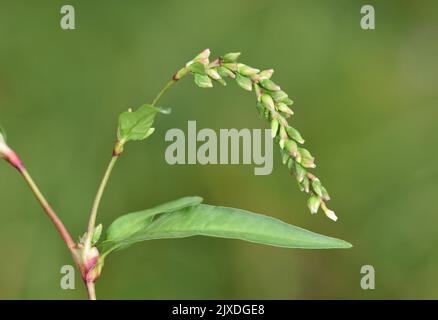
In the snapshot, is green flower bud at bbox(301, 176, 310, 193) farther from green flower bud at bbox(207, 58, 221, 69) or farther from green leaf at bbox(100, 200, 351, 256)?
green flower bud at bbox(207, 58, 221, 69)

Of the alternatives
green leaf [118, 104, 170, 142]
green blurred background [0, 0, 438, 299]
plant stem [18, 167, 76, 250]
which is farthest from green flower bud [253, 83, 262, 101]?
green blurred background [0, 0, 438, 299]

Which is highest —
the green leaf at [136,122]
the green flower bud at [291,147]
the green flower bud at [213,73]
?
the green flower bud at [213,73]

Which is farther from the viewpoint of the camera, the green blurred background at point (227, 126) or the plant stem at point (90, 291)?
the green blurred background at point (227, 126)

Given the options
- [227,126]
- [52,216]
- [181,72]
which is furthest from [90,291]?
[227,126]

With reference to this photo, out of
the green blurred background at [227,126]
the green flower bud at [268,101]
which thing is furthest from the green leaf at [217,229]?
the green blurred background at [227,126]

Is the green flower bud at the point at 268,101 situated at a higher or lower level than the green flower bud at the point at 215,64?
lower

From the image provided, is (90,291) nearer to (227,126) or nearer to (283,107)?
(283,107)

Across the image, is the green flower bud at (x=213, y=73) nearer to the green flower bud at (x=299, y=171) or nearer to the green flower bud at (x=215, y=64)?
the green flower bud at (x=215, y=64)
